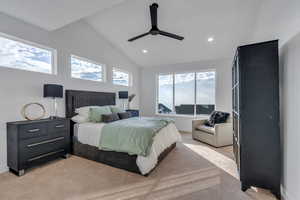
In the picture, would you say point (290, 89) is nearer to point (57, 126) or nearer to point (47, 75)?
point (57, 126)

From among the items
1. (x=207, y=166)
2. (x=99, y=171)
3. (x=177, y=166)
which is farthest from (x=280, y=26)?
(x=99, y=171)

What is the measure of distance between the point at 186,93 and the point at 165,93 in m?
0.88

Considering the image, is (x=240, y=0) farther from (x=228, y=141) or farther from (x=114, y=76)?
(x=114, y=76)

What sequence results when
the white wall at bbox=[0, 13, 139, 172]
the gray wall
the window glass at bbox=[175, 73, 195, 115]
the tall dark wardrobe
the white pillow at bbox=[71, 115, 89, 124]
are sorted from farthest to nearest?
the window glass at bbox=[175, 73, 195, 115] < the white pillow at bbox=[71, 115, 89, 124] < the white wall at bbox=[0, 13, 139, 172] < the tall dark wardrobe < the gray wall

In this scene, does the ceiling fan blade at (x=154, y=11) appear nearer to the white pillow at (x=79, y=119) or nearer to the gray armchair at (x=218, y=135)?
the white pillow at (x=79, y=119)

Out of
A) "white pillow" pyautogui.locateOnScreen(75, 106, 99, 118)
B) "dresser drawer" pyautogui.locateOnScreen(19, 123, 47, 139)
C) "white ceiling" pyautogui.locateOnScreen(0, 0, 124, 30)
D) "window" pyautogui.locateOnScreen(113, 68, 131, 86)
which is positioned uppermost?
"white ceiling" pyautogui.locateOnScreen(0, 0, 124, 30)

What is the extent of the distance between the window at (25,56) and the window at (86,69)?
55cm

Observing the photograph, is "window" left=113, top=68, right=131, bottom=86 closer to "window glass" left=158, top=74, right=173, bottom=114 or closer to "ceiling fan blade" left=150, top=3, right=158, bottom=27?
"window glass" left=158, top=74, right=173, bottom=114

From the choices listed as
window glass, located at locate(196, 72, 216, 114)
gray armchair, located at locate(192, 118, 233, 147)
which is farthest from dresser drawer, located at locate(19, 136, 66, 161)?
window glass, located at locate(196, 72, 216, 114)

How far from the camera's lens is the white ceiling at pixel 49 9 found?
7.92 feet

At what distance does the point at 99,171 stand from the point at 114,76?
3408 millimetres

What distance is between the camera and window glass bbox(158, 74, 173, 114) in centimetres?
588

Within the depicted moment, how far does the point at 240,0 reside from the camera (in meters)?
2.85

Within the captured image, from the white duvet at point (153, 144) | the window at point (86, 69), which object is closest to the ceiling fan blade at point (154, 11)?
the white duvet at point (153, 144)
